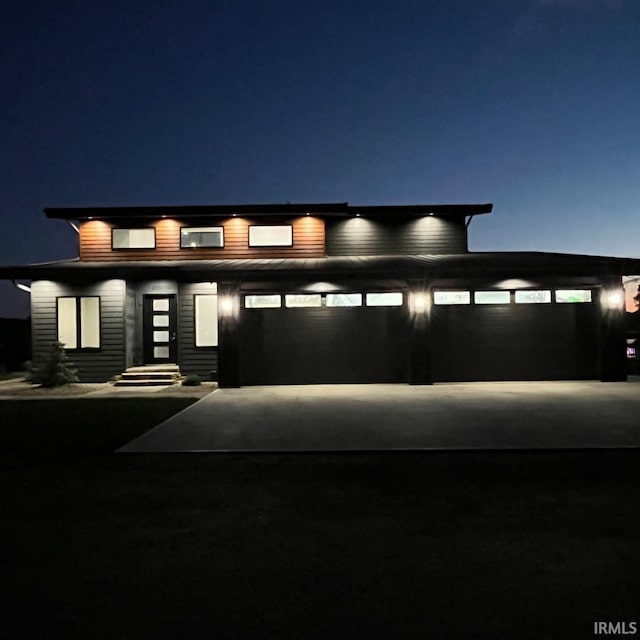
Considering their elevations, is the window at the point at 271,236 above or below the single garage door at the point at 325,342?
above

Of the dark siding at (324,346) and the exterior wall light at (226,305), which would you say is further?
the dark siding at (324,346)

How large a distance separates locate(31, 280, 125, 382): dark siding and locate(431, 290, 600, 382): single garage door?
8.67 meters

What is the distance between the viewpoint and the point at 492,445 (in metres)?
6.88

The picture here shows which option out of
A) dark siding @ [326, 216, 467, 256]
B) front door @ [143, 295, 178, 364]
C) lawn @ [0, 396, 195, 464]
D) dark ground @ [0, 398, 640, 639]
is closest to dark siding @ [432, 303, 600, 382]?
dark siding @ [326, 216, 467, 256]

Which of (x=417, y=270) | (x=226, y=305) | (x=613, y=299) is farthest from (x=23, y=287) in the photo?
(x=613, y=299)

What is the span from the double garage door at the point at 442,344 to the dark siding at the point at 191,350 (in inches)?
64.5

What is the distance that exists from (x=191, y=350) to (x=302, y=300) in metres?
3.62

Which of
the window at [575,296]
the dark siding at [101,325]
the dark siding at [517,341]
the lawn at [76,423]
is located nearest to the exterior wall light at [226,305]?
the lawn at [76,423]

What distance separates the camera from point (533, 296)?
14.6m

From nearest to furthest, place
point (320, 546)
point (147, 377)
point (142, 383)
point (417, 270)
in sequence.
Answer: point (320, 546) < point (417, 270) < point (142, 383) < point (147, 377)

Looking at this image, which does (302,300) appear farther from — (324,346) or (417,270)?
(417,270)

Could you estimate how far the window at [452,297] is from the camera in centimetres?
1453

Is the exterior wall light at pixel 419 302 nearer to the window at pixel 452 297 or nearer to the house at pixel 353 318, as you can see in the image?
the house at pixel 353 318

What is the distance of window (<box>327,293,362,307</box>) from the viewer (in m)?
14.6
